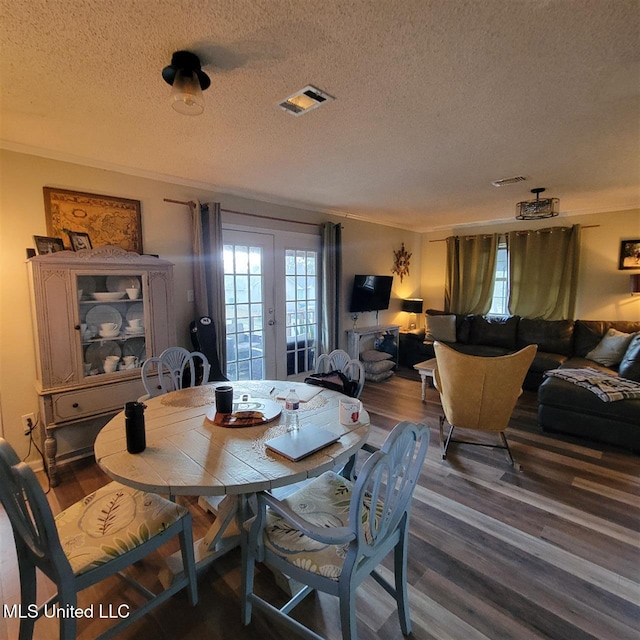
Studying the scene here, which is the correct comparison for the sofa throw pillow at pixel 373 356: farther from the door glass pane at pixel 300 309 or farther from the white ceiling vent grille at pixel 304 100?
the white ceiling vent grille at pixel 304 100

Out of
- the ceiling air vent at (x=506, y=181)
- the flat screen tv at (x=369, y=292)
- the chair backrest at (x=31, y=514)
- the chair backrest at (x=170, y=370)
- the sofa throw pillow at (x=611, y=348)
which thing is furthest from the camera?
the flat screen tv at (x=369, y=292)

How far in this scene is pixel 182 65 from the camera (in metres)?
1.47

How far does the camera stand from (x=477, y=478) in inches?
99.3

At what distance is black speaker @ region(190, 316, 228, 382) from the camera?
3.31 meters

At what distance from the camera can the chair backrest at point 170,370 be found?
2.51 m

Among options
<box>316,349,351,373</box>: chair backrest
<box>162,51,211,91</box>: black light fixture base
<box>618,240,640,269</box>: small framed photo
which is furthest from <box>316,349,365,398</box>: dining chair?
<box>618,240,640,269</box>: small framed photo

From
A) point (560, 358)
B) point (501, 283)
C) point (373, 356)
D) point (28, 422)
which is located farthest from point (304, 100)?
point (501, 283)

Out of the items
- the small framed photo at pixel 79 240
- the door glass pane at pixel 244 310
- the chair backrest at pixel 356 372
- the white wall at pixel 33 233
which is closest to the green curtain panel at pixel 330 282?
the door glass pane at pixel 244 310

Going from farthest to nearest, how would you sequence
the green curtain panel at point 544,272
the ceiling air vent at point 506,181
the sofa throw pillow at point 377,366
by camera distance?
the sofa throw pillow at point 377,366 < the green curtain panel at point 544,272 < the ceiling air vent at point 506,181

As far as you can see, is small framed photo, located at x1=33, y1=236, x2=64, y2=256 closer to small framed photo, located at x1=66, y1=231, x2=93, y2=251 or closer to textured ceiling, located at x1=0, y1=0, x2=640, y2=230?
small framed photo, located at x1=66, y1=231, x2=93, y2=251

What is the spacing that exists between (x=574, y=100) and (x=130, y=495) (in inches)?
118

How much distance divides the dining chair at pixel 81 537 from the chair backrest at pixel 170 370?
1003 millimetres

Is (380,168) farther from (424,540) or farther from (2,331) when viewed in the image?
(2,331)

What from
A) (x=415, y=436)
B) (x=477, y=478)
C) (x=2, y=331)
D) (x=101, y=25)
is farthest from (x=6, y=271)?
(x=477, y=478)
